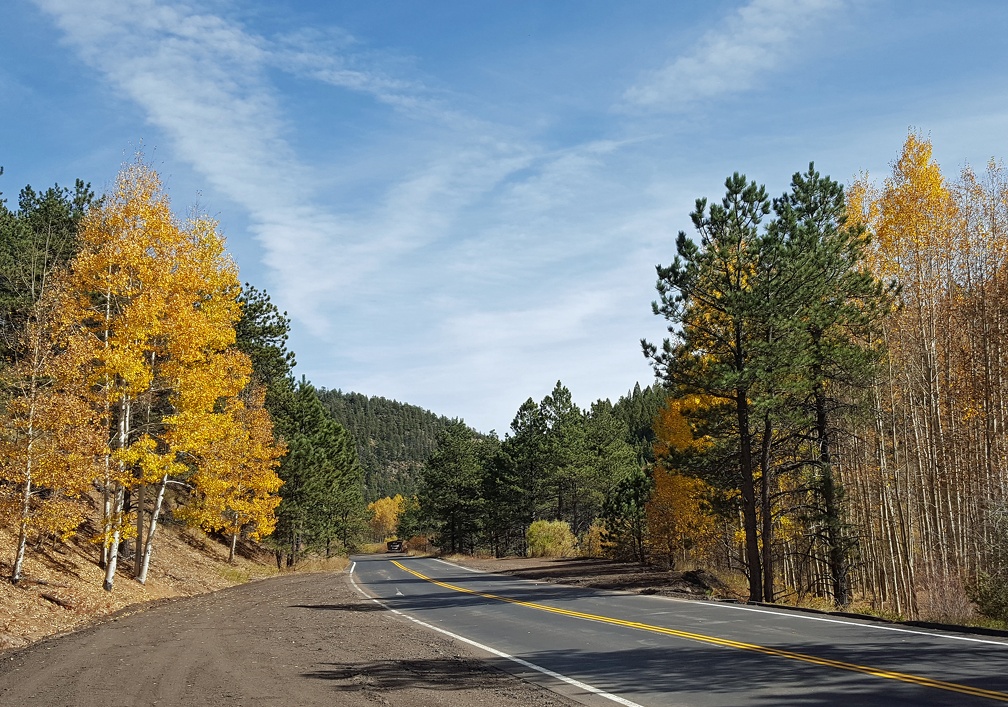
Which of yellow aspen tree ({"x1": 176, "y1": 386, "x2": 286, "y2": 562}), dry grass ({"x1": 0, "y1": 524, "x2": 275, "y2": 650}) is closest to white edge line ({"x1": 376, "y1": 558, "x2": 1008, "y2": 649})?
dry grass ({"x1": 0, "y1": 524, "x2": 275, "y2": 650})

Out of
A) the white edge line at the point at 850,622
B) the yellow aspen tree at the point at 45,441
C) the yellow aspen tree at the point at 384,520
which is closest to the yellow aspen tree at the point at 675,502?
the white edge line at the point at 850,622

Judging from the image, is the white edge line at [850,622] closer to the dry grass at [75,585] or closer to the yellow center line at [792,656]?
the yellow center line at [792,656]

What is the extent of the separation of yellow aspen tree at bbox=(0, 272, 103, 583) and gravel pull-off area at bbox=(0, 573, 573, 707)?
11.2 feet

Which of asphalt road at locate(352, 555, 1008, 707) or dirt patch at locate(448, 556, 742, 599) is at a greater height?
asphalt road at locate(352, 555, 1008, 707)

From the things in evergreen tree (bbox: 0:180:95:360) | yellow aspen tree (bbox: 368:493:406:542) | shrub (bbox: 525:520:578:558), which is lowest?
yellow aspen tree (bbox: 368:493:406:542)

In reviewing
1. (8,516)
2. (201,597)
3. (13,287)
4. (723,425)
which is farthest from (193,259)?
(723,425)

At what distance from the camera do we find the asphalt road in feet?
25.7

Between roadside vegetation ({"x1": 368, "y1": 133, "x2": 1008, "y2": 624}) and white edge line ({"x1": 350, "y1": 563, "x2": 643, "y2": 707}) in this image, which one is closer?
white edge line ({"x1": 350, "y1": 563, "x2": 643, "y2": 707})

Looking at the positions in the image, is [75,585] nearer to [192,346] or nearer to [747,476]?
[192,346]

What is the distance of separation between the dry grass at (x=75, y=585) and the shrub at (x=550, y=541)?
24.3 meters

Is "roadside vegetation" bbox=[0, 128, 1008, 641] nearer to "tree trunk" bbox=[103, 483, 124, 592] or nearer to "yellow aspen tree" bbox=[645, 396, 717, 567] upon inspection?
"tree trunk" bbox=[103, 483, 124, 592]

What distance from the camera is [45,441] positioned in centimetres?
1822

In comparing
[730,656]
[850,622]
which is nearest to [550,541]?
[850,622]

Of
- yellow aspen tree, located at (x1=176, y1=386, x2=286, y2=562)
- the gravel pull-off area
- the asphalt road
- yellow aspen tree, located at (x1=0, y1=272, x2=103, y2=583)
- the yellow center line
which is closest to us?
the yellow center line
